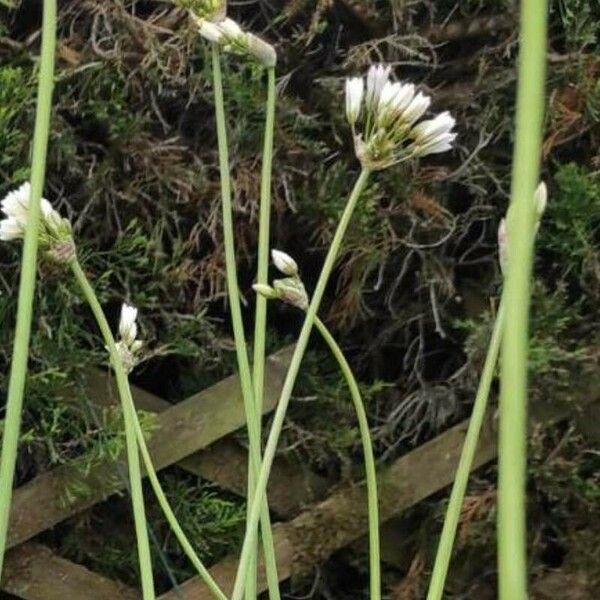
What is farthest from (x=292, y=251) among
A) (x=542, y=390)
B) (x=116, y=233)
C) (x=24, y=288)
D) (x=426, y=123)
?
(x=24, y=288)

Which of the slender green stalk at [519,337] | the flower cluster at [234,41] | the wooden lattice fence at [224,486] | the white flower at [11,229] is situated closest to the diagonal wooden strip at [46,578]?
the wooden lattice fence at [224,486]

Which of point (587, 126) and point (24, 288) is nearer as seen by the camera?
point (24, 288)

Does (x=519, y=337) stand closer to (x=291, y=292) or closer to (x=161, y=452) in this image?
(x=291, y=292)

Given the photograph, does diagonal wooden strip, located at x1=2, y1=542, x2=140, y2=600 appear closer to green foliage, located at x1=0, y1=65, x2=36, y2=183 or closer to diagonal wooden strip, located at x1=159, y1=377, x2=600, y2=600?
diagonal wooden strip, located at x1=159, y1=377, x2=600, y2=600

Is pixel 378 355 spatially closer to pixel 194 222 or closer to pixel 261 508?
pixel 194 222

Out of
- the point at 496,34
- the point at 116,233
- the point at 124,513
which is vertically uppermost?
the point at 496,34

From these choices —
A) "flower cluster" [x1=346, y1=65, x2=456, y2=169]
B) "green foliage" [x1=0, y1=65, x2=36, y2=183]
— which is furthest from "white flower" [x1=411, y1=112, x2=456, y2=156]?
"green foliage" [x1=0, y1=65, x2=36, y2=183]

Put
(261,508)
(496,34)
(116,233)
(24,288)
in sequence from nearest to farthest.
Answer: (24,288)
(261,508)
(116,233)
(496,34)
